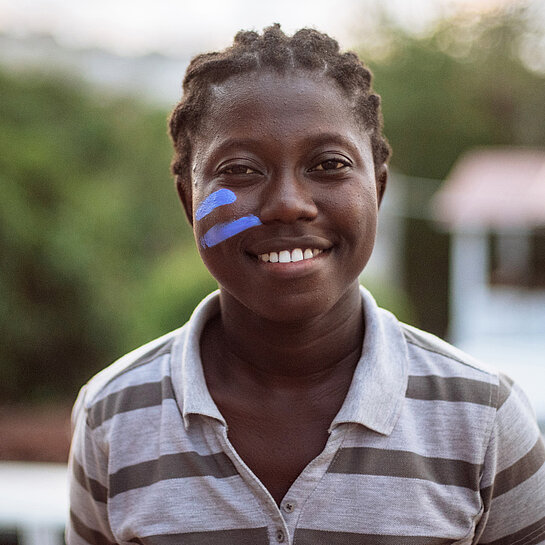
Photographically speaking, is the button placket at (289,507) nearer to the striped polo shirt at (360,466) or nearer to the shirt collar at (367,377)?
the striped polo shirt at (360,466)

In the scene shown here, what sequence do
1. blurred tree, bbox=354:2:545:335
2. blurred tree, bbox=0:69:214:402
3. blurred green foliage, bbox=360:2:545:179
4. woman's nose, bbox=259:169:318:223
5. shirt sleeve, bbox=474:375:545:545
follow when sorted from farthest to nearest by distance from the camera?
blurred green foliage, bbox=360:2:545:179, blurred tree, bbox=354:2:545:335, blurred tree, bbox=0:69:214:402, shirt sleeve, bbox=474:375:545:545, woman's nose, bbox=259:169:318:223

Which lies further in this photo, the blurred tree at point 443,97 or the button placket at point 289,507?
the blurred tree at point 443,97

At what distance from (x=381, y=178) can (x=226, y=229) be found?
1.62 feet

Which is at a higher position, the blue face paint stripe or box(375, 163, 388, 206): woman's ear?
box(375, 163, 388, 206): woman's ear

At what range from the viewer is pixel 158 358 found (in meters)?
1.97

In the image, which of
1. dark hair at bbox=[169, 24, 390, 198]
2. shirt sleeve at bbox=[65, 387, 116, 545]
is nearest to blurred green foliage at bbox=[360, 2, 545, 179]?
dark hair at bbox=[169, 24, 390, 198]

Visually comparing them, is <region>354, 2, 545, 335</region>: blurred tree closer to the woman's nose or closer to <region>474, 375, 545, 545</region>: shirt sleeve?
<region>474, 375, 545, 545</region>: shirt sleeve

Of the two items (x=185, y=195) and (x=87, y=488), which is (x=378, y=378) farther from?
(x=87, y=488)

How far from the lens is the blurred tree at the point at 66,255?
22.2ft

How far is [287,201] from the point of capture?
5.12ft

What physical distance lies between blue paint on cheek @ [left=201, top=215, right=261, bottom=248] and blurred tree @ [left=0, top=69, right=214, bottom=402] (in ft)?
15.9

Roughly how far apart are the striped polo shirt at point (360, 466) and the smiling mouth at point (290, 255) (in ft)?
1.14

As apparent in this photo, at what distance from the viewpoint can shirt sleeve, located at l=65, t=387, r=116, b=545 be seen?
1858mm

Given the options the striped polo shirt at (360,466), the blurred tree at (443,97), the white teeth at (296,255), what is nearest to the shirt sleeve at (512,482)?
the striped polo shirt at (360,466)
